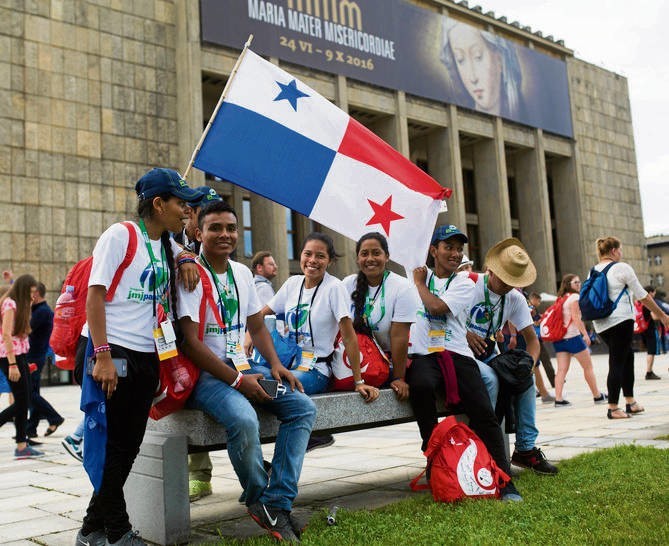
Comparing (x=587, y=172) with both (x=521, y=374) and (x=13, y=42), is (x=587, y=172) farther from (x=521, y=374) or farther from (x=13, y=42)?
(x=521, y=374)

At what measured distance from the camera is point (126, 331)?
3637 millimetres

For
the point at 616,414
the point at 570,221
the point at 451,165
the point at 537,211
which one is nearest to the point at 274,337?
the point at 616,414

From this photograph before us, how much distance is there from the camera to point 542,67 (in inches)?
1658

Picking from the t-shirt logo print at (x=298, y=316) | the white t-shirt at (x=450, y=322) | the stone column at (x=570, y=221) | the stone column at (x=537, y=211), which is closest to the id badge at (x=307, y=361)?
the t-shirt logo print at (x=298, y=316)

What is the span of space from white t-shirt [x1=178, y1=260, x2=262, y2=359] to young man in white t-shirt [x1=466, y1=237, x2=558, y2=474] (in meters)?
1.71

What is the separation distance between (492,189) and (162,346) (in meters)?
37.2

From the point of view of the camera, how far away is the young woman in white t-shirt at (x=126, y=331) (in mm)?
3510

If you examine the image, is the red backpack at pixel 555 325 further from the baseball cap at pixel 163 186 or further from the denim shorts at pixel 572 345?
the baseball cap at pixel 163 186

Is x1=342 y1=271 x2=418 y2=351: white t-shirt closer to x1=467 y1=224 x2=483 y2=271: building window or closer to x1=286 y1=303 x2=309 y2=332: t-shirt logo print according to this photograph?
x1=286 y1=303 x2=309 y2=332: t-shirt logo print

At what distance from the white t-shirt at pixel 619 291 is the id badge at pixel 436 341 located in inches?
140

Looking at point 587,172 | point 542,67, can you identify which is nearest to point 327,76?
point 542,67

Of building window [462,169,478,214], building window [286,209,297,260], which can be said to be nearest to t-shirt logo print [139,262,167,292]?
building window [286,209,297,260]

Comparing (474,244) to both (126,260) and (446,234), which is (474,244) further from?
(126,260)

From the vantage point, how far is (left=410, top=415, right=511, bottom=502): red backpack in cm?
448
